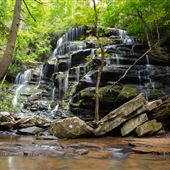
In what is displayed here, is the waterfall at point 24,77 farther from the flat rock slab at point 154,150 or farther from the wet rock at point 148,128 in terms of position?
the flat rock slab at point 154,150

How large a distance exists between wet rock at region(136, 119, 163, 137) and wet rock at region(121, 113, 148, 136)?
0.52 ft

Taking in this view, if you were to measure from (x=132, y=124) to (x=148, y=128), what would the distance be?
59 cm

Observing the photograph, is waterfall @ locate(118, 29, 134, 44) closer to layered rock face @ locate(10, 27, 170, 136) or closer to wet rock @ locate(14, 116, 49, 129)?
layered rock face @ locate(10, 27, 170, 136)

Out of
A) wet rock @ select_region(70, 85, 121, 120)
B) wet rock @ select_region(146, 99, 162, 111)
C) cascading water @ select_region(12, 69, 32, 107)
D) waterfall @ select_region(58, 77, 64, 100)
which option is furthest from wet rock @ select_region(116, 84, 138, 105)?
cascading water @ select_region(12, 69, 32, 107)

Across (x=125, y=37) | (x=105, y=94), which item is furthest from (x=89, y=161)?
(x=125, y=37)

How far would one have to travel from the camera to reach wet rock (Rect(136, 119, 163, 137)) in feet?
32.2

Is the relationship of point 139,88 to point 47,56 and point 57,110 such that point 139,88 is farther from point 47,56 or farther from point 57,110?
point 47,56

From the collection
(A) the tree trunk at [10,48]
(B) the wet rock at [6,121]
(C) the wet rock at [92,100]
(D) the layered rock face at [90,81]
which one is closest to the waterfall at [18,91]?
(D) the layered rock face at [90,81]

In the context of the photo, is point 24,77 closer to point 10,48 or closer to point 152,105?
point 152,105

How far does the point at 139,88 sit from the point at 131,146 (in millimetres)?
8547

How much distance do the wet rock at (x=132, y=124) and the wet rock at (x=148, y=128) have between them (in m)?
0.16

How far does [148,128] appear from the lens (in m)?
10.1

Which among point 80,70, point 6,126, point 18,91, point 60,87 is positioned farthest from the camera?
point 18,91

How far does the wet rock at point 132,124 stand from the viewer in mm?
10086
